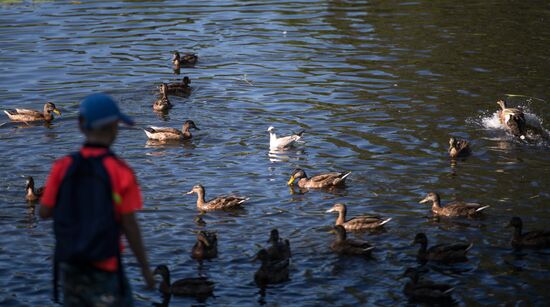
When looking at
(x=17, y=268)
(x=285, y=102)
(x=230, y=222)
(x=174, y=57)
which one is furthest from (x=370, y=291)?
(x=174, y=57)

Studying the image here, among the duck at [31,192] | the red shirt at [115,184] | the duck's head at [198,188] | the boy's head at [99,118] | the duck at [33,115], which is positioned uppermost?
the boy's head at [99,118]

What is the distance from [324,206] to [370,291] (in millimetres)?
4334

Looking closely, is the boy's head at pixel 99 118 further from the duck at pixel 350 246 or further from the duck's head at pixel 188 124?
the duck's head at pixel 188 124

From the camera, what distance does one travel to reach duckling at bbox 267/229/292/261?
13883 millimetres

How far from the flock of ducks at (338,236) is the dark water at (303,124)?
0.68 feet

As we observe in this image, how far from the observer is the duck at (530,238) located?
14.5m

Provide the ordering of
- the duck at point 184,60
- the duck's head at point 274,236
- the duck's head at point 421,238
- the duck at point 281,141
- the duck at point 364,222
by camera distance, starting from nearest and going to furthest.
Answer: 1. the duck's head at point 421,238
2. the duck's head at point 274,236
3. the duck at point 364,222
4. the duck at point 281,141
5. the duck at point 184,60

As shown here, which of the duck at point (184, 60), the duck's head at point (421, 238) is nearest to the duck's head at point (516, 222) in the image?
the duck's head at point (421, 238)

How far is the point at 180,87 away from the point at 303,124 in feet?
14.5

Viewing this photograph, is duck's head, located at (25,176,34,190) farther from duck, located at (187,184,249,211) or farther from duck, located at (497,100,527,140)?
duck, located at (497,100,527,140)

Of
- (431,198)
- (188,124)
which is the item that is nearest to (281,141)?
(188,124)

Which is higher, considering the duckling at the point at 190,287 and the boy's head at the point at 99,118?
the boy's head at the point at 99,118

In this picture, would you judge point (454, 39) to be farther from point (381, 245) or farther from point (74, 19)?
point (381, 245)

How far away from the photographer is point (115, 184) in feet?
26.0
